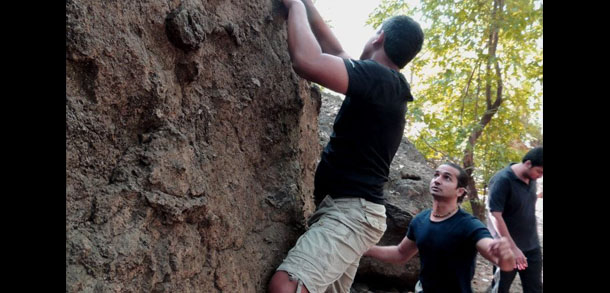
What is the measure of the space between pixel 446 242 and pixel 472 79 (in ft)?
19.6

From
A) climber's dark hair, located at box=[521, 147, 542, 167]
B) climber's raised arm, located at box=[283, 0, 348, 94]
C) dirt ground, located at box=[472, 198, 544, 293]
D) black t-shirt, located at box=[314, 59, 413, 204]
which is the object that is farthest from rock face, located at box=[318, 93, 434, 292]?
climber's raised arm, located at box=[283, 0, 348, 94]

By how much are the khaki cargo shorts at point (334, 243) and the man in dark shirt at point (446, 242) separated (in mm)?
935

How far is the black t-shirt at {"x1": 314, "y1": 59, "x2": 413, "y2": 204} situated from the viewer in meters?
2.03

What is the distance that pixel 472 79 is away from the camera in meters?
8.03

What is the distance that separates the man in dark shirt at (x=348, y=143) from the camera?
190 cm

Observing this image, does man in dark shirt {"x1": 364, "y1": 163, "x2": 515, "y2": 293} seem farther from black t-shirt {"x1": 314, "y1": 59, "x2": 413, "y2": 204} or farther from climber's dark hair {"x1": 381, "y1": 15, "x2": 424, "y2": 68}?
climber's dark hair {"x1": 381, "y1": 15, "x2": 424, "y2": 68}

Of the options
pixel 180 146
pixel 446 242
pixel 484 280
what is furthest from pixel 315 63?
pixel 484 280

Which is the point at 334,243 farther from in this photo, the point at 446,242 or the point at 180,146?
the point at 446,242

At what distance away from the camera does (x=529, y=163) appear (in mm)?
3926

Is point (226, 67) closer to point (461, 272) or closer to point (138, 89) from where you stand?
point (138, 89)

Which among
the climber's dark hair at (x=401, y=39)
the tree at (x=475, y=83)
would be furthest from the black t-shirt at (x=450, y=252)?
the tree at (x=475, y=83)

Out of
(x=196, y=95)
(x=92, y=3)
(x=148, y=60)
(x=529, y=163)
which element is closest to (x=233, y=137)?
(x=196, y=95)

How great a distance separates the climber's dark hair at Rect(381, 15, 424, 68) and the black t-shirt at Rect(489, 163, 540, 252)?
7.63ft

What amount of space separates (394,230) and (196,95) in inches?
128
